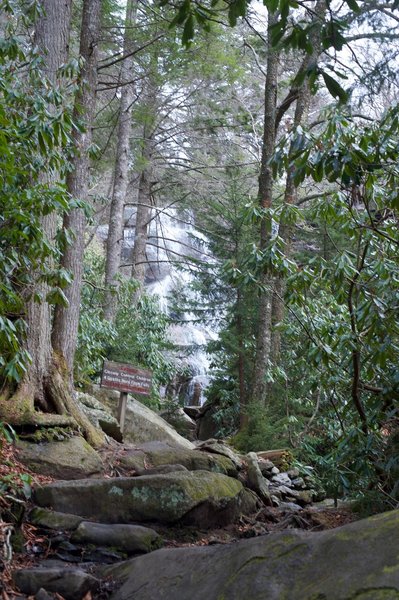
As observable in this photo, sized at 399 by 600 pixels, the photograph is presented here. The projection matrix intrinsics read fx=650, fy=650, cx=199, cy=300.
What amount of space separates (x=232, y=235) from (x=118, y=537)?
369 inches

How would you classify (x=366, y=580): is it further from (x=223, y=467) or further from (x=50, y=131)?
(x=223, y=467)

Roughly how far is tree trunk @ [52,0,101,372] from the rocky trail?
1513 mm

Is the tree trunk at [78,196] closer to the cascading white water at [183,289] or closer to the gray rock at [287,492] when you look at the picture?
the gray rock at [287,492]

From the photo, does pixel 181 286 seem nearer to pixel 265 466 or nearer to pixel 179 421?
pixel 179 421

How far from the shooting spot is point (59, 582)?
12.5 ft

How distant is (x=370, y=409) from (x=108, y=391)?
254 inches

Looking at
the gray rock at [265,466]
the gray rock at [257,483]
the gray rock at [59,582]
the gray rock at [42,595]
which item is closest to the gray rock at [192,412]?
the gray rock at [265,466]

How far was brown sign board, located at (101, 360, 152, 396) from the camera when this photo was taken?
891 cm

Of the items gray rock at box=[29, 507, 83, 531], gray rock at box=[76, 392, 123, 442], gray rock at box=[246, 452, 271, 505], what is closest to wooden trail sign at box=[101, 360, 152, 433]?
gray rock at box=[76, 392, 123, 442]

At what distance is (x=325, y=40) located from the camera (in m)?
2.82

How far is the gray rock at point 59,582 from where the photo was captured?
12.3 feet

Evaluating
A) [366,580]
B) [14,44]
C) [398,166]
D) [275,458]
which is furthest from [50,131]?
[275,458]

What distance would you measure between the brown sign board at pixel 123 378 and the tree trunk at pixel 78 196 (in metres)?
0.88

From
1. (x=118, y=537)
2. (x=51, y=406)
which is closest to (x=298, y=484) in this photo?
(x=51, y=406)
